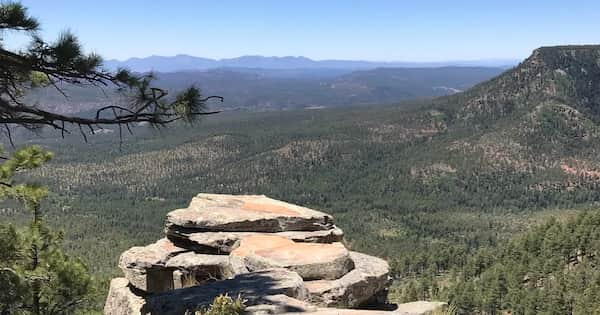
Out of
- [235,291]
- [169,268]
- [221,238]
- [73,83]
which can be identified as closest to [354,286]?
[235,291]

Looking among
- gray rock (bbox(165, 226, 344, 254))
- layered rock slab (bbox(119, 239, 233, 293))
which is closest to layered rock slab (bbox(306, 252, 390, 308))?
gray rock (bbox(165, 226, 344, 254))

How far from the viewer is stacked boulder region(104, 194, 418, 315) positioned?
1060 cm

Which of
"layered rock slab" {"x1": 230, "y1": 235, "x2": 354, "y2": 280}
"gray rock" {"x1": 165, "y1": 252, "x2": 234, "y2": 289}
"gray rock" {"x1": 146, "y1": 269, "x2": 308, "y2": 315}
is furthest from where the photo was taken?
Answer: "gray rock" {"x1": 165, "y1": 252, "x2": 234, "y2": 289}

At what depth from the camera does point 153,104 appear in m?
10.4

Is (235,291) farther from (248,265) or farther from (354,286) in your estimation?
(354,286)

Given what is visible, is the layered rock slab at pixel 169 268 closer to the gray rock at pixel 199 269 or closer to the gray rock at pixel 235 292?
the gray rock at pixel 199 269

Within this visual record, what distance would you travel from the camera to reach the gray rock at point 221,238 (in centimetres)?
1520

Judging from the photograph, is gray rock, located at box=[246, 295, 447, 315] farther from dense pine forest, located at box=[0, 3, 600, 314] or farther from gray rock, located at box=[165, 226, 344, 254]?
gray rock, located at box=[165, 226, 344, 254]

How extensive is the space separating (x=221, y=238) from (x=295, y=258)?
2903mm

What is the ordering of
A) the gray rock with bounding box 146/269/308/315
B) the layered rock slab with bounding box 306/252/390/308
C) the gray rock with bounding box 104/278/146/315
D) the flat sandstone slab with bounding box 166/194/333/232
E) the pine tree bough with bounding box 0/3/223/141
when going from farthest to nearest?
the flat sandstone slab with bounding box 166/194/333/232 → the gray rock with bounding box 104/278/146/315 → the layered rock slab with bounding box 306/252/390/308 → the gray rock with bounding box 146/269/308/315 → the pine tree bough with bounding box 0/3/223/141

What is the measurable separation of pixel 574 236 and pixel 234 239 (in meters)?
76.9

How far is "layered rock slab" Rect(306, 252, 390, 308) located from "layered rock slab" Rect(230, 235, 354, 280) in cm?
30

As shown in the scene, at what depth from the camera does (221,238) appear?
15.3 m

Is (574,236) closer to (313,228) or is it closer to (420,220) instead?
(313,228)
